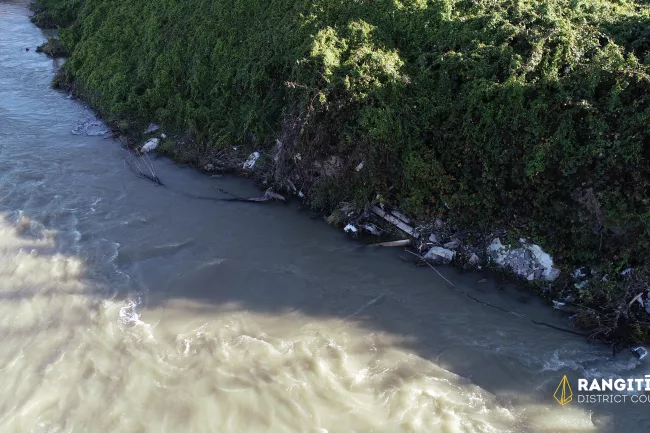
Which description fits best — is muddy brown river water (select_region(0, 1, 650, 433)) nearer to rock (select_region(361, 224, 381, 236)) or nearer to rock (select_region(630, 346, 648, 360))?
rock (select_region(630, 346, 648, 360))

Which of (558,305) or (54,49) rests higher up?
(558,305)

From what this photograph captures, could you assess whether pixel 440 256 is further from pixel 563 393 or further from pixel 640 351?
pixel 640 351

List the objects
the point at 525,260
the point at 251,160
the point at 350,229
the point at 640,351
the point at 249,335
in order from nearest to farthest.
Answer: the point at 640,351 → the point at 249,335 → the point at 525,260 → the point at 350,229 → the point at 251,160

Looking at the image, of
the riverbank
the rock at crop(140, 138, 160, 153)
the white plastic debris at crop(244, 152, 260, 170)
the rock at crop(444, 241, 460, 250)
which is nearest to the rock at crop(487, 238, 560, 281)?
the riverbank

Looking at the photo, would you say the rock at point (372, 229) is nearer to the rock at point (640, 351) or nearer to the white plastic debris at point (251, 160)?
the white plastic debris at point (251, 160)

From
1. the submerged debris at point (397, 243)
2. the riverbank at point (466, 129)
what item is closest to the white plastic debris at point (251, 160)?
the riverbank at point (466, 129)

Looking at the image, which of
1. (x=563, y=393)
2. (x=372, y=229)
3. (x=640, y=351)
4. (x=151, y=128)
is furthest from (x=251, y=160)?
(x=640, y=351)

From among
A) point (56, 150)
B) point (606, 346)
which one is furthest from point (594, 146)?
point (56, 150)
